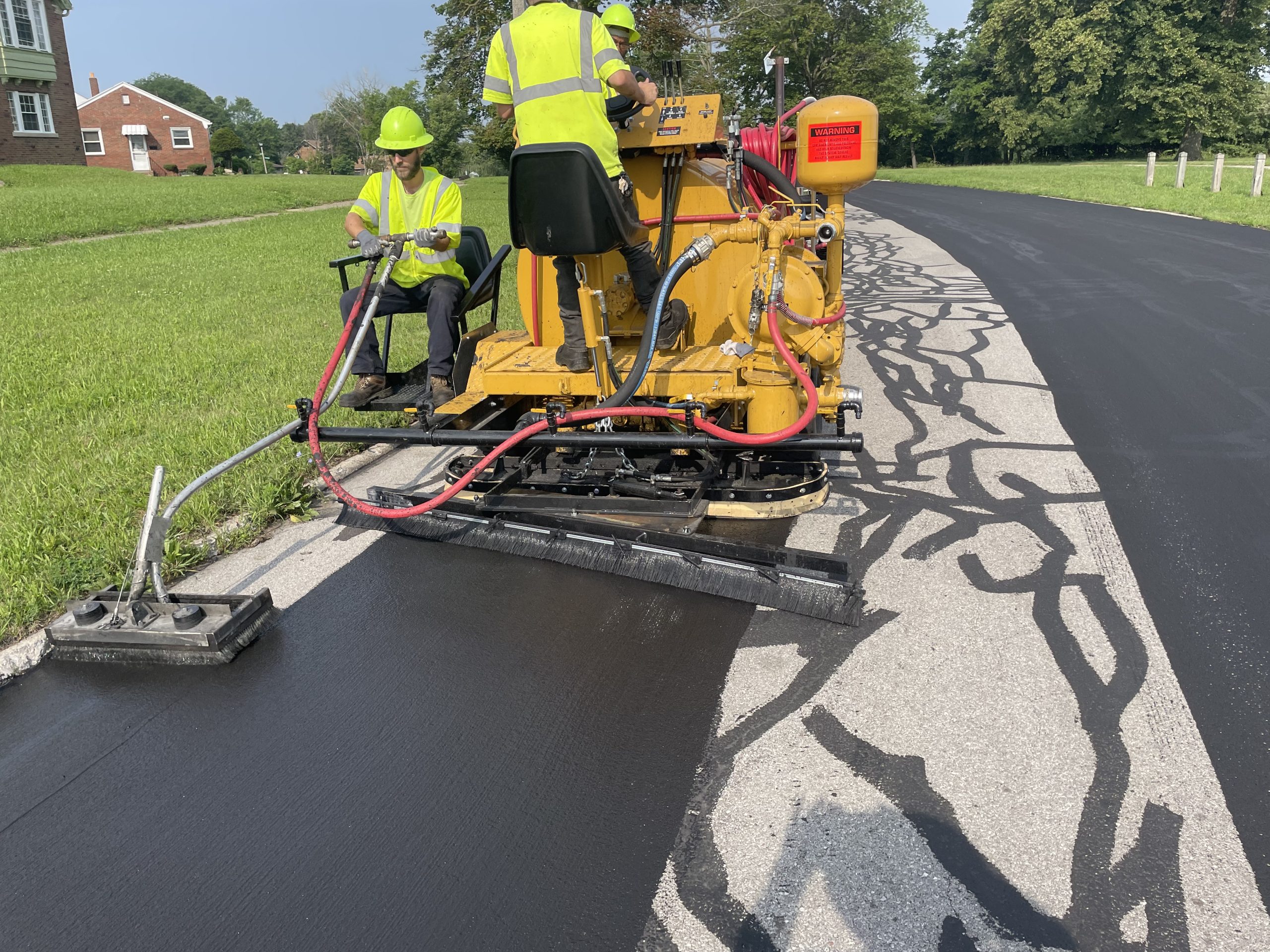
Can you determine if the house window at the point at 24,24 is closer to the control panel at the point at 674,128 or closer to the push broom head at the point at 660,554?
the control panel at the point at 674,128

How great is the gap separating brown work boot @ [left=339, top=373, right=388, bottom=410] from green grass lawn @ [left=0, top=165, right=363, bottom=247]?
44.0 ft

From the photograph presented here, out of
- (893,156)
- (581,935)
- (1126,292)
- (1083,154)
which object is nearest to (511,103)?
(581,935)

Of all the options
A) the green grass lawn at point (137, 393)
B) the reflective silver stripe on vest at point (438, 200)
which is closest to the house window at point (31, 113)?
the green grass lawn at point (137, 393)

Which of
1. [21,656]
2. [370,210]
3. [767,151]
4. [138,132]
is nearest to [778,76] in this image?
[767,151]

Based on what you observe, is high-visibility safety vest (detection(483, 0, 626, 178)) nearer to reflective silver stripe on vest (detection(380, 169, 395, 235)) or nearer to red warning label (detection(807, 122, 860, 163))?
red warning label (detection(807, 122, 860, 163))

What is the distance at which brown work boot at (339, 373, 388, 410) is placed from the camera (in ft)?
16.9

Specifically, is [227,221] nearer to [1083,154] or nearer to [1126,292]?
[1126,292]

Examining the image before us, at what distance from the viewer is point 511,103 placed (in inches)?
163

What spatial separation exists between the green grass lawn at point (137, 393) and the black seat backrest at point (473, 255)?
1.16m

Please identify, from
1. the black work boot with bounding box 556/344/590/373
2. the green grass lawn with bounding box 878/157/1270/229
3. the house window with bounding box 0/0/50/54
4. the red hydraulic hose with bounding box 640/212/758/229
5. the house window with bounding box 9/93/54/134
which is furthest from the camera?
the house window with bounding box 9/93/54/134

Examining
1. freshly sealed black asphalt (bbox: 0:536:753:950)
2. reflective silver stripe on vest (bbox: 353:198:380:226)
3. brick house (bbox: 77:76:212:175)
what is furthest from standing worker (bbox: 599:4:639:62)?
brick house (bbox: 77:76:212:175)

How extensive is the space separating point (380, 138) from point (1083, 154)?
57.2 m

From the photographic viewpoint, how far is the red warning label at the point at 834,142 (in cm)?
395

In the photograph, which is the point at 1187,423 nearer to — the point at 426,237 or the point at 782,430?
the point at 782,430
